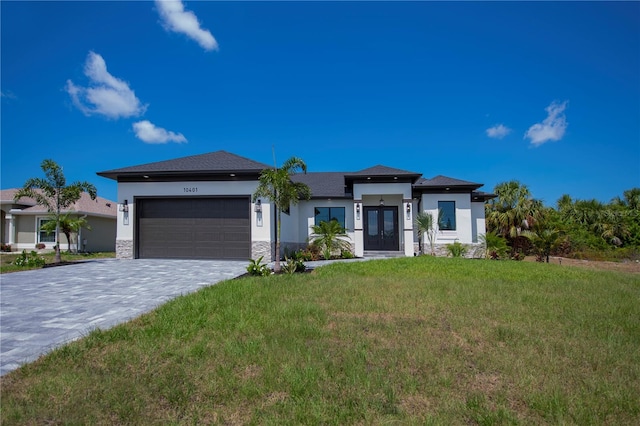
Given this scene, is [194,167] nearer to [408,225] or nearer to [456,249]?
[408,225]

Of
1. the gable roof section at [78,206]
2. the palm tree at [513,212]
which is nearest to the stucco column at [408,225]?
the palm tree at [513,212]

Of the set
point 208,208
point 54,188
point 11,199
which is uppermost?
point 11,199

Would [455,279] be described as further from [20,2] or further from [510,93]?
[20,2]

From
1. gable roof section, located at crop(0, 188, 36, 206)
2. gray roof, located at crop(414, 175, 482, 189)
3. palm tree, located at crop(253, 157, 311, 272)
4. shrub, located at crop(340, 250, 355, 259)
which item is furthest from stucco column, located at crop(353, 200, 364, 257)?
gable roof section, located at crop(0, 188, 36, 206)

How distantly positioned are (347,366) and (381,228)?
15.2 m

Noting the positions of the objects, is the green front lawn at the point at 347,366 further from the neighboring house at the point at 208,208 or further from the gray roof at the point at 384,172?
the gray roof at the point at 384,172

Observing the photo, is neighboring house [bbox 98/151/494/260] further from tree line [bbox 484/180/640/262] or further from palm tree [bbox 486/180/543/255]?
tree line [bbox 484/180/640/262]

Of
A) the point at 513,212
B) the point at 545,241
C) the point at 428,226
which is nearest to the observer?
the point at 545,241

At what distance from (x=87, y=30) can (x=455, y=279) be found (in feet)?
46.2

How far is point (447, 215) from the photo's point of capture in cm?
1755

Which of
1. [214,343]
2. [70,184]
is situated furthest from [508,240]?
[70,184]

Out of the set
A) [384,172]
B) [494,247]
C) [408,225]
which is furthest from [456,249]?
[384,172]

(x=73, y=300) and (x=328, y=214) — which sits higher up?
(x=328, y=214)

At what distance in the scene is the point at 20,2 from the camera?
8.25 metres
